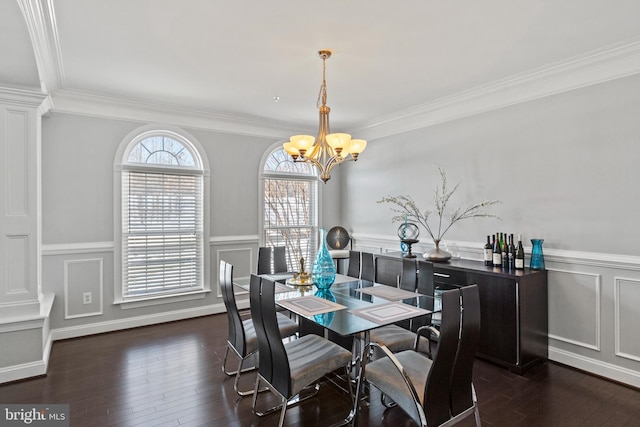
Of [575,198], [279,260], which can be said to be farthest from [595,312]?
[279,260]

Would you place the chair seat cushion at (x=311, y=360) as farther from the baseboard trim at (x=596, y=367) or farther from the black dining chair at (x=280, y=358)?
the baseboard trim at (x=596, y=367)

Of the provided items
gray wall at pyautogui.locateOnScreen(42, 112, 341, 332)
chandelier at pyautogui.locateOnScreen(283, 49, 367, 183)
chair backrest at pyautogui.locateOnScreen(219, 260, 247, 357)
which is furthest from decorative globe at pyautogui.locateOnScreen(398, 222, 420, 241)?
gray wall at pyautogui.locateOnScreen(42, 112, 341, 332)

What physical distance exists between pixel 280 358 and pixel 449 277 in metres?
2.19

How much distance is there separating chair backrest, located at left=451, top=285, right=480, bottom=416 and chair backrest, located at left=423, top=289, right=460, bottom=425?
35 mm

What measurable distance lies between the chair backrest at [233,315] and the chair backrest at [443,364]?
56.1 inches

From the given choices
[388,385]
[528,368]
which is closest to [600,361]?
[528,368]

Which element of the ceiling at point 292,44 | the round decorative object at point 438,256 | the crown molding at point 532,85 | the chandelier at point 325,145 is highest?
the ceiling at point 292,44

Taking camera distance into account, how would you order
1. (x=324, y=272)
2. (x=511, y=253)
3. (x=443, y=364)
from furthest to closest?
(x=511, y=253)
(x=324, y=272)
(x=443, y=364)

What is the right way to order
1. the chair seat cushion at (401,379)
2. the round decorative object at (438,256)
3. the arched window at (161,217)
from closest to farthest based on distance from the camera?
the chair seat cushion at (401,379), the round decorative object at (438,256), the arched window at (161,217)

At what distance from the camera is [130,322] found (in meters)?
4.31

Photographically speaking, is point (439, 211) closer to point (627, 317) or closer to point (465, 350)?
point (627, 317)

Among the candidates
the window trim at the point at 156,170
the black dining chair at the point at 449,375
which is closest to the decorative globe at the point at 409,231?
the black dining chair at the point at 449,375

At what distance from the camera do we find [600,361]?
305cm

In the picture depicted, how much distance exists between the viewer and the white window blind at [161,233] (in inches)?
171
